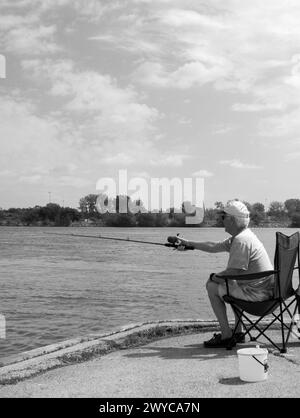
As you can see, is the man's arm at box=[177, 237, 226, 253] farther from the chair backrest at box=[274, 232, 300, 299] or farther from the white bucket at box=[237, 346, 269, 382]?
the white bucket at box=[237, 346, 269, 382]

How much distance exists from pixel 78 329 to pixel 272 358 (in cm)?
801

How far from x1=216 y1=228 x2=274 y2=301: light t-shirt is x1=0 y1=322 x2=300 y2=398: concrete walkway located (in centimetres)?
56

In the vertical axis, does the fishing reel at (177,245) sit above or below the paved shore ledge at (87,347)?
above

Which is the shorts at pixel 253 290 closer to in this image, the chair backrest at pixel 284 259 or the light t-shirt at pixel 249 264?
the light t-shirt at pixel 249 264

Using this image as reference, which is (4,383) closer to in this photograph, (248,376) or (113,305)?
(248,376)

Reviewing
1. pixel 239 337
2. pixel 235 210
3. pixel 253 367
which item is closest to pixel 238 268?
pixel 235 210

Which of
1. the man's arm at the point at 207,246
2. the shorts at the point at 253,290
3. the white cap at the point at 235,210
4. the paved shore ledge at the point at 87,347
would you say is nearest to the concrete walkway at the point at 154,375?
the paved shore ledge at the point at 87,347

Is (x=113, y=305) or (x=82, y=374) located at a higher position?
(x=82, y=374)

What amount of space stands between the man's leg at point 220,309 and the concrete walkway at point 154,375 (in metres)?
0.20

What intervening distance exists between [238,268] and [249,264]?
0.55 feet

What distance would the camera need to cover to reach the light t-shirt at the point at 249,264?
604cm

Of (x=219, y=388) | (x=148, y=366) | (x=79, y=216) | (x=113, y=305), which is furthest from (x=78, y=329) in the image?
(x=79, y=216)

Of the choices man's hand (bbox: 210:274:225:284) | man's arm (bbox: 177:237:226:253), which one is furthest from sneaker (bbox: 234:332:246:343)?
man's arm (bbox: 177:237:226:253)

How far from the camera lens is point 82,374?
5148mm
